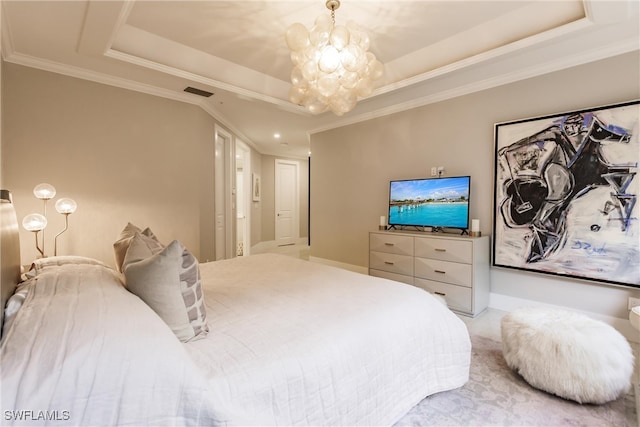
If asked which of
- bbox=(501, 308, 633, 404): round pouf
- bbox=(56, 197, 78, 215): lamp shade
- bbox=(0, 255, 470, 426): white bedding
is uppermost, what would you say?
bbox=(56, 197, 78, 215): lamp shade

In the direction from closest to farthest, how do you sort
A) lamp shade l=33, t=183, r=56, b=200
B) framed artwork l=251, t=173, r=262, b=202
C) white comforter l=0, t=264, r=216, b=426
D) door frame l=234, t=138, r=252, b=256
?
white comforter l=0, t=264, r=216, b=426 < lamp shade l=33, t=183, r=56, b=200 < door frame l=234, t=138, r=252, b=256 < framed artwork l=251, t=173, r=262, b=202

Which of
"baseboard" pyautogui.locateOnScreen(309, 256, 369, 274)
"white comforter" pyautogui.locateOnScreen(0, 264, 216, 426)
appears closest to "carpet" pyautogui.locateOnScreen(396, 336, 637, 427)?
"white comforter" pyautogui.locateOnScreen(0, 264, 216, 426)

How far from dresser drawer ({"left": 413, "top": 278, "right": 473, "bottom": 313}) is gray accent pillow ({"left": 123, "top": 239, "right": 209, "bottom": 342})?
2687 millimetres

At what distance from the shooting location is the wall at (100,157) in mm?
2771

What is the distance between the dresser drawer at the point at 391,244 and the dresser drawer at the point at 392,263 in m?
0.05

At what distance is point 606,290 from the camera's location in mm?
2662

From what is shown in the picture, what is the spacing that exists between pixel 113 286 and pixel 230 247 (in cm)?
398

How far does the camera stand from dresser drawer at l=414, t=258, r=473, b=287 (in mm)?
3051

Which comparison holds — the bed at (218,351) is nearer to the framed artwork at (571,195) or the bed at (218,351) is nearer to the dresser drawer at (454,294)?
the dresser drawer at (454,294)

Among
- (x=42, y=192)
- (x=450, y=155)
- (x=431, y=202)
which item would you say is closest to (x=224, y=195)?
(x=42, y=192)

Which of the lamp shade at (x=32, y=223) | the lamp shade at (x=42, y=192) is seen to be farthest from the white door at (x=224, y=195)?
the lamp shade at (x=32, y=223)

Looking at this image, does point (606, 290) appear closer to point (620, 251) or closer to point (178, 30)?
point (620, 251)

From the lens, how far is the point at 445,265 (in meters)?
3.19

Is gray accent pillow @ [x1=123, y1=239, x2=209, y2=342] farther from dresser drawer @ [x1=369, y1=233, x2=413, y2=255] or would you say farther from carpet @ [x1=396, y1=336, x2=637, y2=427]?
dresser drawer @ [x1=369, y1=233, x2=413, y2=255]
